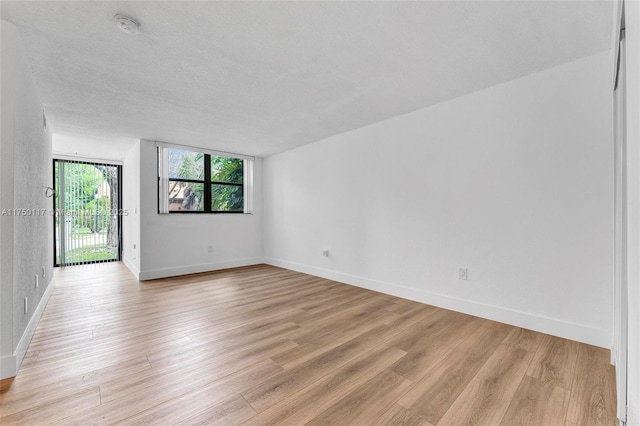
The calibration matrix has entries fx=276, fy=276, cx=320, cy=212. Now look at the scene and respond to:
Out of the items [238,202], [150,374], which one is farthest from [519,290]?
[238,202]

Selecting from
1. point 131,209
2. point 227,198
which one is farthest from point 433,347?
point 131,209

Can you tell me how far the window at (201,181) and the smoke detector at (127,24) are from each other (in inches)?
122

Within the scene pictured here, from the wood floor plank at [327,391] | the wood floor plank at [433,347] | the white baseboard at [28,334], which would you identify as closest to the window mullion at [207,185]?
the white baseboard at [28,334]

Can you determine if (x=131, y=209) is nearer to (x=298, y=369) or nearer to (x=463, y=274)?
(x=298, y=369)

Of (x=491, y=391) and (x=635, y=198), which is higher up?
(x=635, y=198)

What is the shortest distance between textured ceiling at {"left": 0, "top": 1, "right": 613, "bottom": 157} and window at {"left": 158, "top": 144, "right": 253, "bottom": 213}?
148 centimetres

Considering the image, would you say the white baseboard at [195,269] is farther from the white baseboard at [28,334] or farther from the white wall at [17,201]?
the white wall at [17,201]

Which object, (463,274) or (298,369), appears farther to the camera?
(463,274)

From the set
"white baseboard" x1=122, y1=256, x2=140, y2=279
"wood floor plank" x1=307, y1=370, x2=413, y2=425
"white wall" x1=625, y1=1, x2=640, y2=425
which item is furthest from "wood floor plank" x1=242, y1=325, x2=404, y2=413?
"white baseboard" x1=122, y1=256, x2=140, y2=279

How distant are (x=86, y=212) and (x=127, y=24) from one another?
5.40 metres

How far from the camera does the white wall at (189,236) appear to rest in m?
4.43

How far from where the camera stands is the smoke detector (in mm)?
1665

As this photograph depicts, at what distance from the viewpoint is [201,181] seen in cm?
515

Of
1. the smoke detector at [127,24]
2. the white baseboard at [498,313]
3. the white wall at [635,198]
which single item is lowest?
the white baseboard at [498,313]
